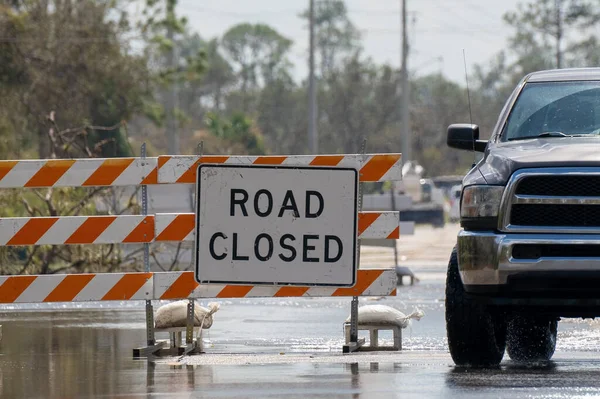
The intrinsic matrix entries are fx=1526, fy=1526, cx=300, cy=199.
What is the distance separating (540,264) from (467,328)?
0.82m

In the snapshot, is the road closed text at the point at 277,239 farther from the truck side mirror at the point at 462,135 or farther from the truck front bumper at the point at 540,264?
the truck front bumper at the point at 540,264

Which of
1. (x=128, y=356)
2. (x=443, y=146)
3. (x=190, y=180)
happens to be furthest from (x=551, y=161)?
(x=443, y=146)

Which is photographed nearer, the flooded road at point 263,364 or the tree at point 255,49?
the flooded road at point 263,364

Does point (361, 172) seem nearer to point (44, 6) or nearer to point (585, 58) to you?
point (44, 6)

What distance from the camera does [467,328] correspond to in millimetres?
9453

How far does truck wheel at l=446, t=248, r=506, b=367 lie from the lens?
9445mm

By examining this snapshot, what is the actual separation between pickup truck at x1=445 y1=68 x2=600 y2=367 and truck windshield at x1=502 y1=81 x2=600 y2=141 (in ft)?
0.94

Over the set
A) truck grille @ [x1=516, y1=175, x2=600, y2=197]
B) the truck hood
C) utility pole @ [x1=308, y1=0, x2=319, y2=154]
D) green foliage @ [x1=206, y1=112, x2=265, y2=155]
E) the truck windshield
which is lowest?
green foliage @ [x1=206, y1=112, x2=265, y2=155]

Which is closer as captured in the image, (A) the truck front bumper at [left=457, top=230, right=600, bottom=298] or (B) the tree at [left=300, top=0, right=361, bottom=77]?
(A) the truck front bumper at [left=457, top=230, right=600, bottom=298]

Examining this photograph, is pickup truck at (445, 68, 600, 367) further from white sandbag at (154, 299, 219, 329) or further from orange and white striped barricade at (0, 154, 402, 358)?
white sandbag at (154, 299, 219, 329)

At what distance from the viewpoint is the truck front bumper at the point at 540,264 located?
8.81 m

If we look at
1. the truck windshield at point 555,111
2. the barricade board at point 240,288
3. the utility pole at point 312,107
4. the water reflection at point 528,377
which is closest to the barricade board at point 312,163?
the barricade board at point 240,288

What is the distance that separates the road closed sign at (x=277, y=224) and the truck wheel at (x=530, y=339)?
4.18ft

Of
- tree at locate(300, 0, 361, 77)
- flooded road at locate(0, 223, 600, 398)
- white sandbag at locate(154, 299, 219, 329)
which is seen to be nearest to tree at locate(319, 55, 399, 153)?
tree at locate(300, 0, 361, 77)
